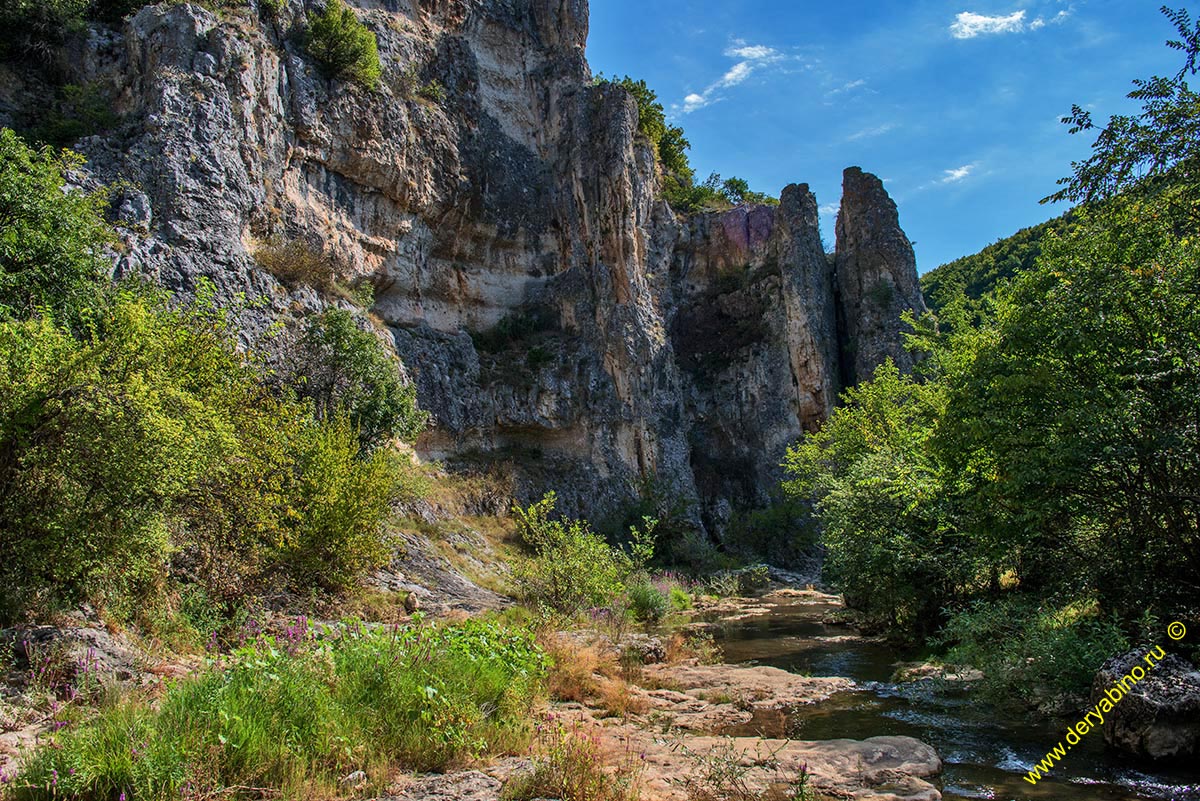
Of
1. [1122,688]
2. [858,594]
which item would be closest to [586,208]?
[858,594]

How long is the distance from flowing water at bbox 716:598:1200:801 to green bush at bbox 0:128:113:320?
46.4ft

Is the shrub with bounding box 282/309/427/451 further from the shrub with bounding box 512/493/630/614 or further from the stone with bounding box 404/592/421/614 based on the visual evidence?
the shrub with bounding box 512/493/630/614

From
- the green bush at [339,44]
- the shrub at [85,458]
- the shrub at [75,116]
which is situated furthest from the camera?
the green bush at [339,44]

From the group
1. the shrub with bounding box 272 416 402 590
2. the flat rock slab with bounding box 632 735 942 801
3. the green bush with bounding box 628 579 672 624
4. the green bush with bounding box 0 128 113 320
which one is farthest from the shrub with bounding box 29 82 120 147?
the flat rock slab with bounding box 632 735 942 801

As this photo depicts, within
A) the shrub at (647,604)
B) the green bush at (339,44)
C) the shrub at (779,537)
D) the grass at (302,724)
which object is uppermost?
the green bush at (339,44)

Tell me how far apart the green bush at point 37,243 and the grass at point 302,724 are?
29.7 ft

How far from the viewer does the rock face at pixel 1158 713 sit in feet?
21.5

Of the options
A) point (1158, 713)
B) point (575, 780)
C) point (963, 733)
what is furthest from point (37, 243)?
point (1158, 713)

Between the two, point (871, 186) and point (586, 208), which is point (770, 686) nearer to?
point (586, 208)

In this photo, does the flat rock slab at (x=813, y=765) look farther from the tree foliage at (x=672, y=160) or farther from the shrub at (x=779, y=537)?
the tree foliage at (x=672, y=160)

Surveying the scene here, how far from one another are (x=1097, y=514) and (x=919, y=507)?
4.75 metres

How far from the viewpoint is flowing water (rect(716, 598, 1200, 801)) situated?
6.29 metres

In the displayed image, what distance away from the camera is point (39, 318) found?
11461 mm

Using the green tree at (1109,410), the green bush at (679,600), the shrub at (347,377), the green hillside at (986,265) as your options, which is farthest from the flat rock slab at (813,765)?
the green hillside at (986,265)
